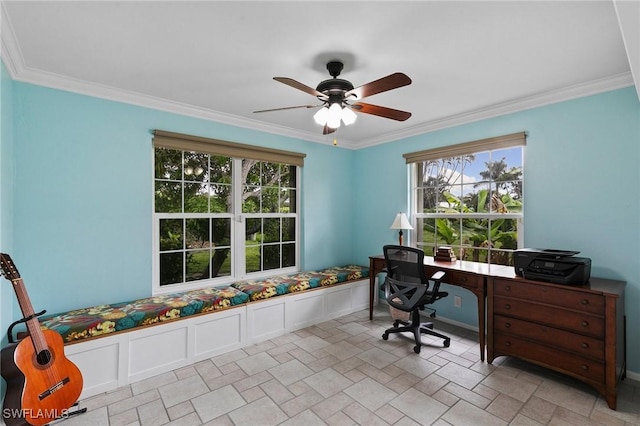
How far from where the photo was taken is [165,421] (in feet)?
6.63

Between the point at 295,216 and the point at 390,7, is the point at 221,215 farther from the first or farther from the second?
the point at 390,7

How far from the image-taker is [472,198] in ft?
11.8

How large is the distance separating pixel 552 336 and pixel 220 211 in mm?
3458

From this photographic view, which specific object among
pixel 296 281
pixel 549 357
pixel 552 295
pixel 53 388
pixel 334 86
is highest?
pixel 334 86

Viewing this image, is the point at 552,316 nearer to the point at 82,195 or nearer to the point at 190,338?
the point at 190,338

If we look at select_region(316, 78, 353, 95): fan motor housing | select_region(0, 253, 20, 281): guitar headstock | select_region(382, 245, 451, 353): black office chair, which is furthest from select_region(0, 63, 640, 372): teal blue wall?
select_region(316, 78, 353, 95): fan motor housing

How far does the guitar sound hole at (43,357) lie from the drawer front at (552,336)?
133 inches

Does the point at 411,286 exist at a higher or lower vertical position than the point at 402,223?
lower

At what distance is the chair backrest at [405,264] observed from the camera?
303cm

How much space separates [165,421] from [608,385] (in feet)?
10.1

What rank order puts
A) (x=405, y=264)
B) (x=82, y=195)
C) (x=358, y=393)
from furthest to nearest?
(x=405, y=264)
(x=82, y=195)
(x=358, y=393)

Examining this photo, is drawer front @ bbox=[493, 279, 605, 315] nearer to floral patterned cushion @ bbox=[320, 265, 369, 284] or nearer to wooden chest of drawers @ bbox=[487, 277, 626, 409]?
wooden chest of drawers @ bbox=[487, 277, 626, 409]

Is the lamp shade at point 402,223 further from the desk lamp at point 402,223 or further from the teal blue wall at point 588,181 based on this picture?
the teal blue wall at point 588,181

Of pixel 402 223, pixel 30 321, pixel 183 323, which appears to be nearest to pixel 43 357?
pixel 30 321
